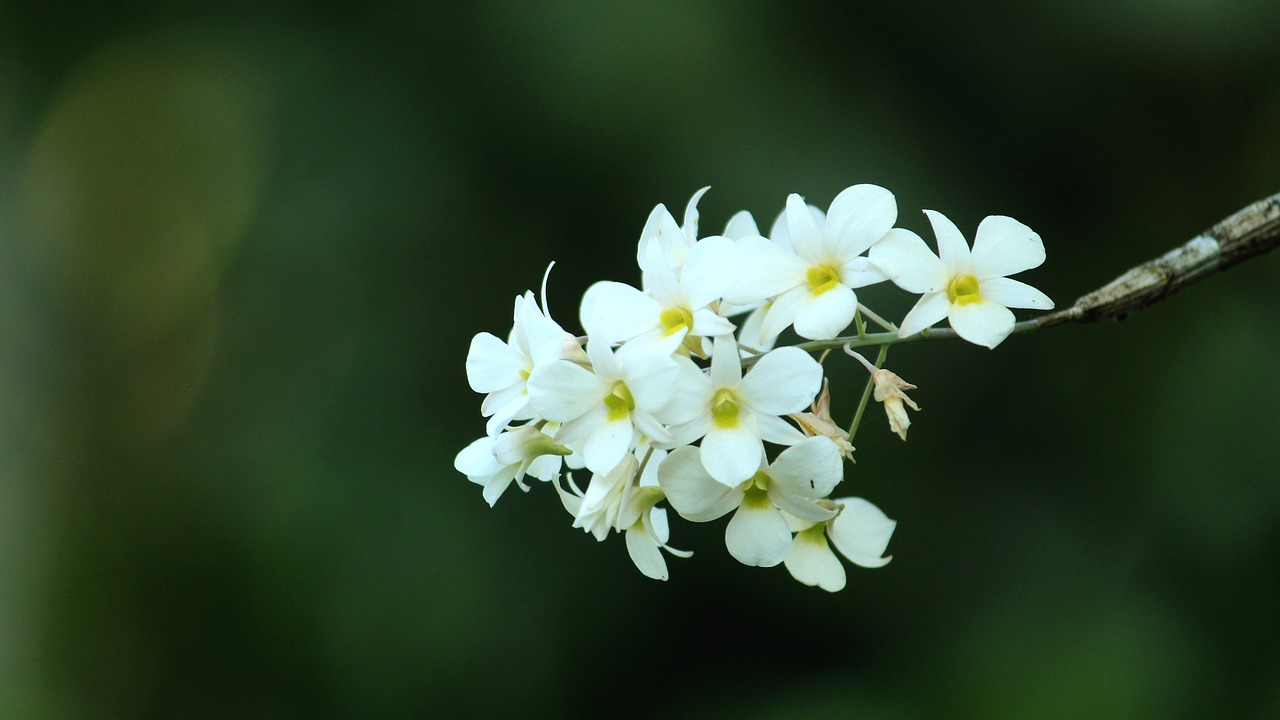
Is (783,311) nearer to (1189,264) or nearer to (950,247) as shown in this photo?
(950,247)

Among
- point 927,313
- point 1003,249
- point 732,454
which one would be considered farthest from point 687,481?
point 1003,249

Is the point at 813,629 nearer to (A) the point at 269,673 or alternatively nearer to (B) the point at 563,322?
(B) the point at 563,322

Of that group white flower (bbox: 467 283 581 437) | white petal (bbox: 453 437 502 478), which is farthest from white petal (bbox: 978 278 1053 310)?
white petal (bbox: 453 437 502 478)

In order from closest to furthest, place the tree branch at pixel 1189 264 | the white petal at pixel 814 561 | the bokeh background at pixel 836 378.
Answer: the tree branch at pixel 1189 264 → the white petal at pixel 814 561 → the bokeh background at pixel 836 378

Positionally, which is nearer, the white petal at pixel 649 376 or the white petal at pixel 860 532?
the white petal at pixel 649 376

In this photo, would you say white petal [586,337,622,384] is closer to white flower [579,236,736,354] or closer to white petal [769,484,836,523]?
white flower [579,236,736,354]

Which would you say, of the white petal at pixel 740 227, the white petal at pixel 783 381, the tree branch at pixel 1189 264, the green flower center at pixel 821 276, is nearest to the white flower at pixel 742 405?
the white petal at pixel 783 381

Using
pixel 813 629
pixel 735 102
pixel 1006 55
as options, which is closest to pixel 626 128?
pixel 735 102

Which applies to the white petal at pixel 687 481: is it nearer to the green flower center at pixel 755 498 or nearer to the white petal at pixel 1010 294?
the green flower center at pixel 755 498
